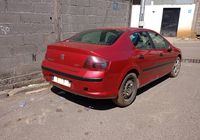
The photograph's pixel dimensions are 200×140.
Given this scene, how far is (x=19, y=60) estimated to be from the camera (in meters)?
4.88

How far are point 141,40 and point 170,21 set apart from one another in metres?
19.4

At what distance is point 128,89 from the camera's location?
13.5 ft

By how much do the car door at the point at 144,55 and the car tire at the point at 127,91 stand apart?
0.24 meters

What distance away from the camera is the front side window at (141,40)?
13.8ft

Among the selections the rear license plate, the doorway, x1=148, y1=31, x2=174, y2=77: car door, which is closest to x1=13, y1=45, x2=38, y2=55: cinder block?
the rear license plate

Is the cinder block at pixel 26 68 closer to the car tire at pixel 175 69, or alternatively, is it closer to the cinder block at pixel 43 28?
the cinder block at pixel 43 28

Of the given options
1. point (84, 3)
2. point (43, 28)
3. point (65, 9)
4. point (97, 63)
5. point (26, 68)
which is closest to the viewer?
point (97, 63)

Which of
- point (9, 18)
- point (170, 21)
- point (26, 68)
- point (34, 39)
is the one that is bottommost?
point (26, 68)

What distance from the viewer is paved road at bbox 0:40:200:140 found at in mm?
3102

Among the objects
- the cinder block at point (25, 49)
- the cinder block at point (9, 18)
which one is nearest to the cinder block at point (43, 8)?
the cinder block at point (9, 18)

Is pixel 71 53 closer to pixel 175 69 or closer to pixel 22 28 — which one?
pixel 22 28

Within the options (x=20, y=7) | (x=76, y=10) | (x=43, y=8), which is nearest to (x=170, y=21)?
(x=76, y=10)

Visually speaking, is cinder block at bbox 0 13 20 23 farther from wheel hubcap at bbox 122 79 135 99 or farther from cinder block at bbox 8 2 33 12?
wheel hubcap at bbox 122 79 135 99

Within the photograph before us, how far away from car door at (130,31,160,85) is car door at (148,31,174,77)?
219mm
